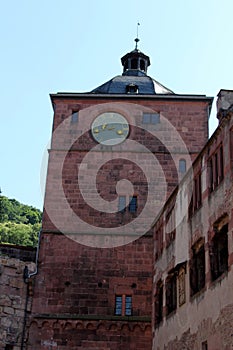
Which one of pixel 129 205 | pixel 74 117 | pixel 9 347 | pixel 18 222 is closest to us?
pixel 9 347

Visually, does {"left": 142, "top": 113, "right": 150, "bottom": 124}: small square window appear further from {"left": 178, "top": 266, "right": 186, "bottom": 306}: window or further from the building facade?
{"left": 178, "top": 266, "right": 186, "bottom": 306}: window

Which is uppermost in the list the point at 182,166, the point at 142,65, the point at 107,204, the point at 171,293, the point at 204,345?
the point at 142,65

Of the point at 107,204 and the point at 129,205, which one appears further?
the point at 129,205

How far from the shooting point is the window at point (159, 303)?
788 inches

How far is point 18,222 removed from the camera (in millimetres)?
89562

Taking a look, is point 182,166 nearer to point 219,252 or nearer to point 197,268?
point 197,268

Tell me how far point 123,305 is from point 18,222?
67.5m

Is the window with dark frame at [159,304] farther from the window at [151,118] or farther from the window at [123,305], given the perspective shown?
the window at [151,118]

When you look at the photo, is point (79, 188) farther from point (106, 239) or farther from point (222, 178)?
point (222, 178)

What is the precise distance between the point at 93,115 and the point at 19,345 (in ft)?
36.1

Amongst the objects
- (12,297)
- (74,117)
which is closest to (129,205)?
(74,117)

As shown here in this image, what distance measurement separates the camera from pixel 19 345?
23047mm

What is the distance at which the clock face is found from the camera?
88.9ft

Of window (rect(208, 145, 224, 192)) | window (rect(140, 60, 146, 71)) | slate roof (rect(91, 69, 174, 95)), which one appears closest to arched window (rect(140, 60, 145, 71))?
window (rect(140, 60, 146, 71))
